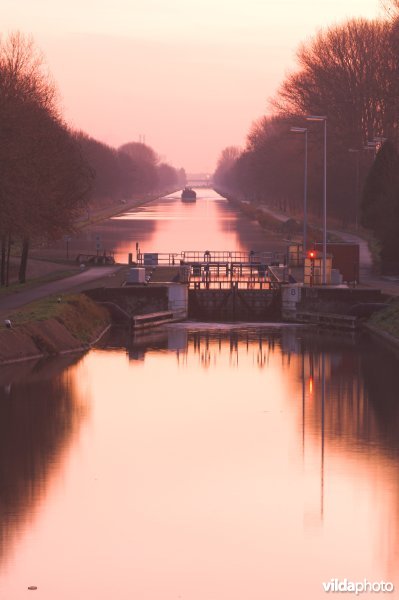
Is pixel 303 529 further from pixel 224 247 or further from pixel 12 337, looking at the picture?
pixel 224 247

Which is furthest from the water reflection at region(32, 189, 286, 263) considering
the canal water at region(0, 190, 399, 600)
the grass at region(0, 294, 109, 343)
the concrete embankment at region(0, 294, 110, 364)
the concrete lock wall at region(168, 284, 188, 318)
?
the canal water at region(0, 190, 399, 600)

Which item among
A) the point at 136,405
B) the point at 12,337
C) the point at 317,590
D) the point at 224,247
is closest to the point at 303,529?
the point at 317,590

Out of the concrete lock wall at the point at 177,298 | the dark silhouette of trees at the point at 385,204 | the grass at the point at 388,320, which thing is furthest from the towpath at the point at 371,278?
the concrete lock wall at the point at 177,298

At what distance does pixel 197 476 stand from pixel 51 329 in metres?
24.1

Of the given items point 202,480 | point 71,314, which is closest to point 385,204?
point 71,314

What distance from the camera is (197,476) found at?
35.4 meters

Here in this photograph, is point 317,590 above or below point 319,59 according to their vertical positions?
below

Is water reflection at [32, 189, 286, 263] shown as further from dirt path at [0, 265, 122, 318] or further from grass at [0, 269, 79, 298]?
dirt path at [0, 265, 122, 318]

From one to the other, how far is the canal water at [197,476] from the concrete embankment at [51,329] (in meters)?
0.97

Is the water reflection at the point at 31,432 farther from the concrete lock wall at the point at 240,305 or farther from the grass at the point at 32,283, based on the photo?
the concrete lock wall at the point at 240,305

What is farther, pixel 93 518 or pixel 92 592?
pixel 93 518

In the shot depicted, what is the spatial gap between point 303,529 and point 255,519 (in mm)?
1328

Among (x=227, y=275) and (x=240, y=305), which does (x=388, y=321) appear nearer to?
(x=240, y=305)

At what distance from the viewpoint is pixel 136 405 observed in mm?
46781
